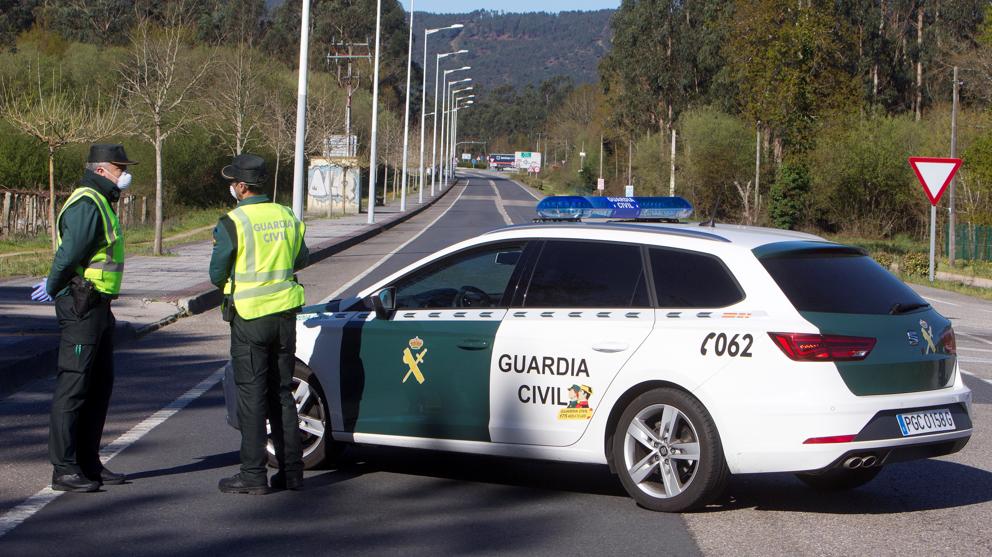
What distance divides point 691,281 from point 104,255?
3.22 meters

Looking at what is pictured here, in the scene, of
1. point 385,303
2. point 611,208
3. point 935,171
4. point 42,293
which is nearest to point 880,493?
point 611,208

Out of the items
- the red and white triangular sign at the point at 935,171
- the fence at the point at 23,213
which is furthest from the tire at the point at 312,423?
the fence at the point at 23,213

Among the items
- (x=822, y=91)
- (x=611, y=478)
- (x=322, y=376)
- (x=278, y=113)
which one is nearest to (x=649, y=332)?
(x=611, y=478)

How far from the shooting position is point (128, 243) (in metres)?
31.7

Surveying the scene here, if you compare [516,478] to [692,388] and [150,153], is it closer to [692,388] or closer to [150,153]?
[692,388]

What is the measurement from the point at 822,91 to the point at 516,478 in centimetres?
4728

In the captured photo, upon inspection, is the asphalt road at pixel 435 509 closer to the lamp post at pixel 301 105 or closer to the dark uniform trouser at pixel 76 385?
the dark uniform trouser at pixel 76 385

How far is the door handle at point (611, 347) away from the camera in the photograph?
6484mm

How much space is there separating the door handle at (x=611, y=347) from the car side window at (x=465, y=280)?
744 millimetres

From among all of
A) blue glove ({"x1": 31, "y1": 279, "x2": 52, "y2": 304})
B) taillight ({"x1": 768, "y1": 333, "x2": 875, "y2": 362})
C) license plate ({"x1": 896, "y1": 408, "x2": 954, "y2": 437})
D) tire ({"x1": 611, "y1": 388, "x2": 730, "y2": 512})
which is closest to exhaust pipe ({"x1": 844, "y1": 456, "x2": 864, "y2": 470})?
license plate ({"x1": 896, "y1": 408, "x2": 954, "y2": 437})

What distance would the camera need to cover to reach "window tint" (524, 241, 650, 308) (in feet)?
21.9

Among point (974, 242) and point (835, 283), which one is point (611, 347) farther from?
point (974, 242)

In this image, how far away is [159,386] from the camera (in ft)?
34.5

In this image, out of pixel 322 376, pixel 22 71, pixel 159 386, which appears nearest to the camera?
pixel 322 376
